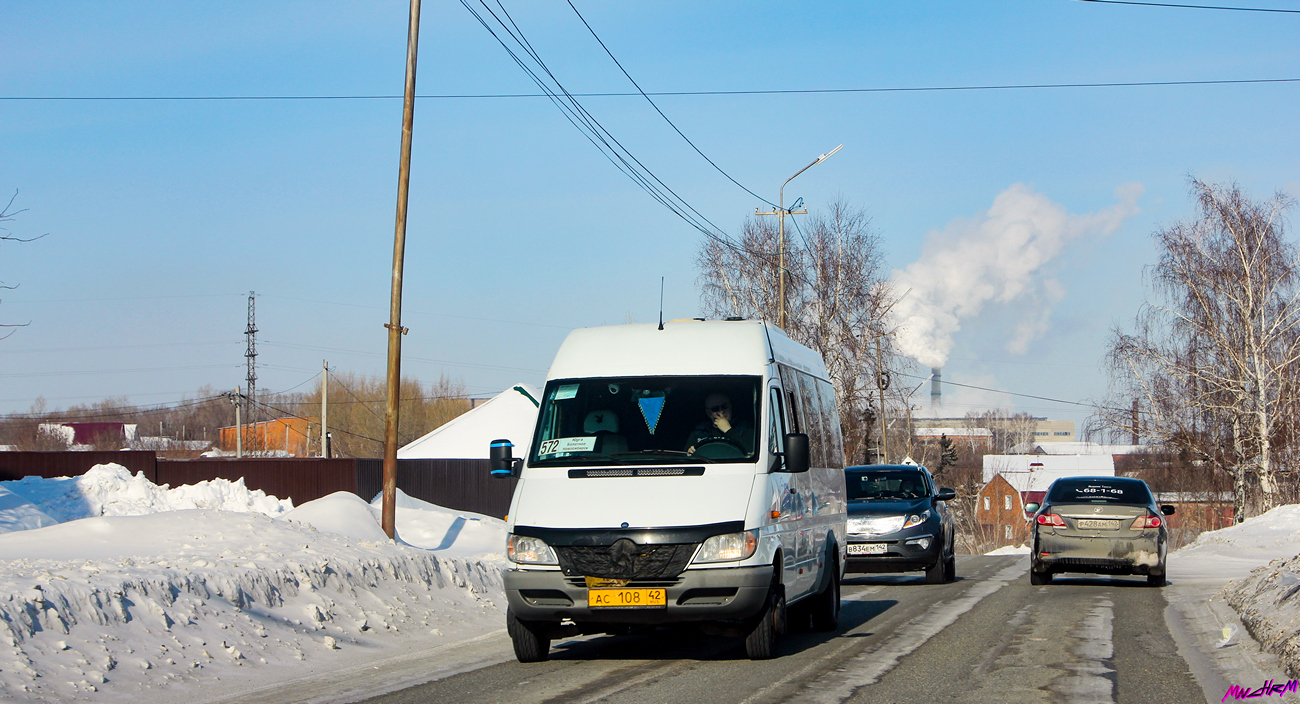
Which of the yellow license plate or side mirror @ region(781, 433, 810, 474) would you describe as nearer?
the yellow license plate

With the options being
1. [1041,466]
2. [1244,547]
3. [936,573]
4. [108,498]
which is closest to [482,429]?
[108,498]

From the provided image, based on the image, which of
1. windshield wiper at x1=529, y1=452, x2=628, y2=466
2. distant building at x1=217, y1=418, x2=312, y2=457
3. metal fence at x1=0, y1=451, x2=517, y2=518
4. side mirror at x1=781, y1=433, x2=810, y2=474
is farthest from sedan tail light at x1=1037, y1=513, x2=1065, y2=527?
distant building at x1=217, y1=418, x2=312, y2=457

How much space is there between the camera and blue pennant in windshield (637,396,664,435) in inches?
375

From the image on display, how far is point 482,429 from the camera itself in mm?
55156

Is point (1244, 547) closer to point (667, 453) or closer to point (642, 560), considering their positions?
point (667, 453)

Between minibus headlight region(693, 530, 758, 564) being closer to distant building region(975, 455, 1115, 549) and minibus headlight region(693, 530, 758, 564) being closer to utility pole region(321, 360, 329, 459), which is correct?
utility pole region(321, 360, 329, 459)

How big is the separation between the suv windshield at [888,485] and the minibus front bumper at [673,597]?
29.2ft

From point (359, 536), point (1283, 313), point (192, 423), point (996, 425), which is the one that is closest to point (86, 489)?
point (359, 536)

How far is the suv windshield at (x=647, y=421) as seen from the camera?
9211mm

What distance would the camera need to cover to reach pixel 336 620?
438 inches

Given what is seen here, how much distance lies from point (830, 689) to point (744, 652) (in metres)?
2.04

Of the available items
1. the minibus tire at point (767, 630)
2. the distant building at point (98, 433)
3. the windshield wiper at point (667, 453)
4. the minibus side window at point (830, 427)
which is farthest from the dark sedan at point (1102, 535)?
the distant building at point (98, 433)

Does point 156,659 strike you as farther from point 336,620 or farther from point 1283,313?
point 1283,313

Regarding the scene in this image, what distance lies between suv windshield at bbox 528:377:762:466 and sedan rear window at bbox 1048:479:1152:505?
8225mm
